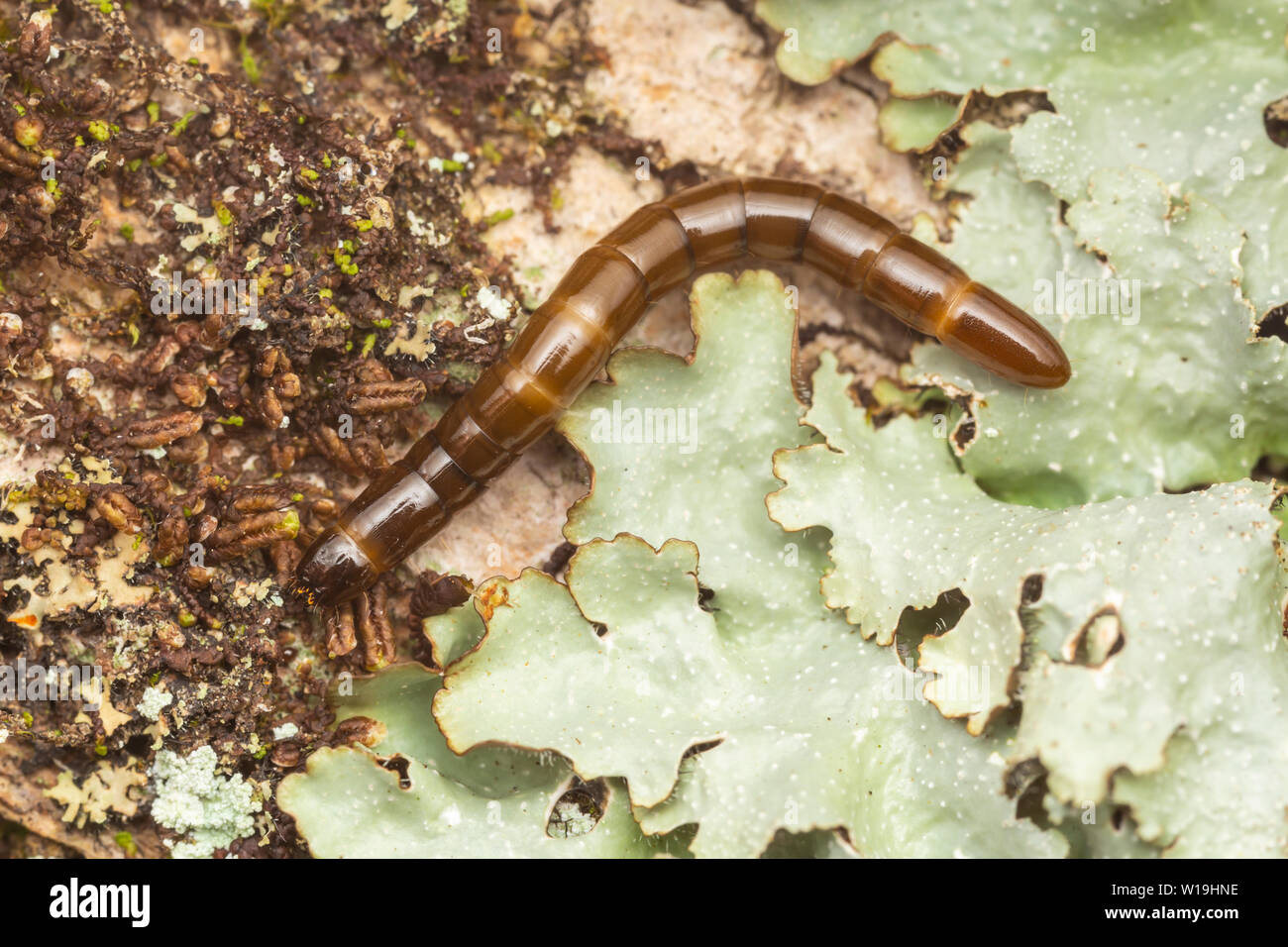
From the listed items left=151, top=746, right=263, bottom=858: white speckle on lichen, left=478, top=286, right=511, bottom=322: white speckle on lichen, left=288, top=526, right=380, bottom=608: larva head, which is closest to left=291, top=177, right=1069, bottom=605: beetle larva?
left=288, top=526, right=380, bottom=608: larva head

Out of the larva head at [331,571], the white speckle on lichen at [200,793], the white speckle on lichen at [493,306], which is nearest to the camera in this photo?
the white speckle on lichen at [200,793]

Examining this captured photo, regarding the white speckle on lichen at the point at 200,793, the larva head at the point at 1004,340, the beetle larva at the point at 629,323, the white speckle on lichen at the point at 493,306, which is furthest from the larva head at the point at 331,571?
the larva head at the point at 1004,340

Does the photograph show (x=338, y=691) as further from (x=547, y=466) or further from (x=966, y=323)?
(x=966, y=323)

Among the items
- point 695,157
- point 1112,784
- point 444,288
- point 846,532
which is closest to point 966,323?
point 846,532

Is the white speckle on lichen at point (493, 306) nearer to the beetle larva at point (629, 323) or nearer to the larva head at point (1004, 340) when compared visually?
the beetle larva at point (629, 323)

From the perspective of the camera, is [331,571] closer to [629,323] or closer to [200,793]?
[200,793]

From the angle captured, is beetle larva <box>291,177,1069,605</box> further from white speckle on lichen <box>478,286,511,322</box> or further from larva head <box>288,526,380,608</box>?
white speckle on lichen <box>478,286,511,322</box>

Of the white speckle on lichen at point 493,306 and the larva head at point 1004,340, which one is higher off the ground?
the white speckle on lichen at point 493,306
